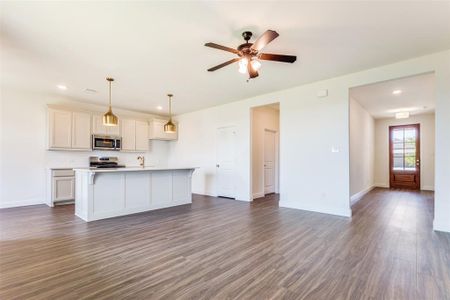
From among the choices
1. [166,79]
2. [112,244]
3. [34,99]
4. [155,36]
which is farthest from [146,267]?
[34,99]

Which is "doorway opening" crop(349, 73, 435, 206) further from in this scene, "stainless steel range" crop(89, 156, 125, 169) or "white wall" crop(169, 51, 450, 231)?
"stainless steel range" crop(89, 156, 125, 169)

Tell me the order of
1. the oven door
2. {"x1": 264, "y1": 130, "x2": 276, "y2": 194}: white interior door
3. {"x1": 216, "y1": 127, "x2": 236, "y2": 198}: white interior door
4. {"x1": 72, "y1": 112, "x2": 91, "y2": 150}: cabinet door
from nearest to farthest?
{"x1": 72, "y1": 112, "x2": 91, "y2": 150}: cabinet door
the oven door
{"x1": 216, "y1": 127, "x2": 236, "y2": 198}: white interior door
{"x1": 264, "y1": 130, "x2": 276, "y2": 194}: white interior door

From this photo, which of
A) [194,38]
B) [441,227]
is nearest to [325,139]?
[441,227]

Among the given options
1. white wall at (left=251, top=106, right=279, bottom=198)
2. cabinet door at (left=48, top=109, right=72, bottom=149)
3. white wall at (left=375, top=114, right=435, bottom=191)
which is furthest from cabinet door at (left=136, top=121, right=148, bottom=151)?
white wall at (left=375, top=114, right=435, bottom=191)

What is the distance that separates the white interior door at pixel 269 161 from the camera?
6.91 metres

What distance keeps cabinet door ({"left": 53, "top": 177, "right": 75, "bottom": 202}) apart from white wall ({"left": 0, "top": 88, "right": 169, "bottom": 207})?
2.13 feet

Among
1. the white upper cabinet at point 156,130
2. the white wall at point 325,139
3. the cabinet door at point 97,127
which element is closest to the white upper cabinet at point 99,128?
the cabinet door at point 97,127

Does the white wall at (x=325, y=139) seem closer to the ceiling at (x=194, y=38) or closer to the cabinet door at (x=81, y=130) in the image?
the ceiling at (x=194, y=38)

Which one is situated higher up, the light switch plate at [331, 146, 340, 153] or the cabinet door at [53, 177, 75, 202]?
the light switch plate at [331, 146, 340, 153]

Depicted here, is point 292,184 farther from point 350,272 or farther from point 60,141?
point 60,141

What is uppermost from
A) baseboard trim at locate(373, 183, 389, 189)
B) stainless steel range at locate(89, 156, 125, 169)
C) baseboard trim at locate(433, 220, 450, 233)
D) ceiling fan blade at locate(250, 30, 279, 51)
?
ceiling fan blade at locate(250, 30, 279, 51)

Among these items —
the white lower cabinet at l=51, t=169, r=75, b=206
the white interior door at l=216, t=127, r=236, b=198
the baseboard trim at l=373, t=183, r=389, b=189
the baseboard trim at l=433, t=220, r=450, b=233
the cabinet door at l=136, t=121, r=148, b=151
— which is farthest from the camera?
the baseboard trim at l=373, t=183, r=389, b=189

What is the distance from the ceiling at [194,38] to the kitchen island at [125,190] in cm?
195

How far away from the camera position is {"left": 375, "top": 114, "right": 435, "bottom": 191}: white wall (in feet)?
25.7
